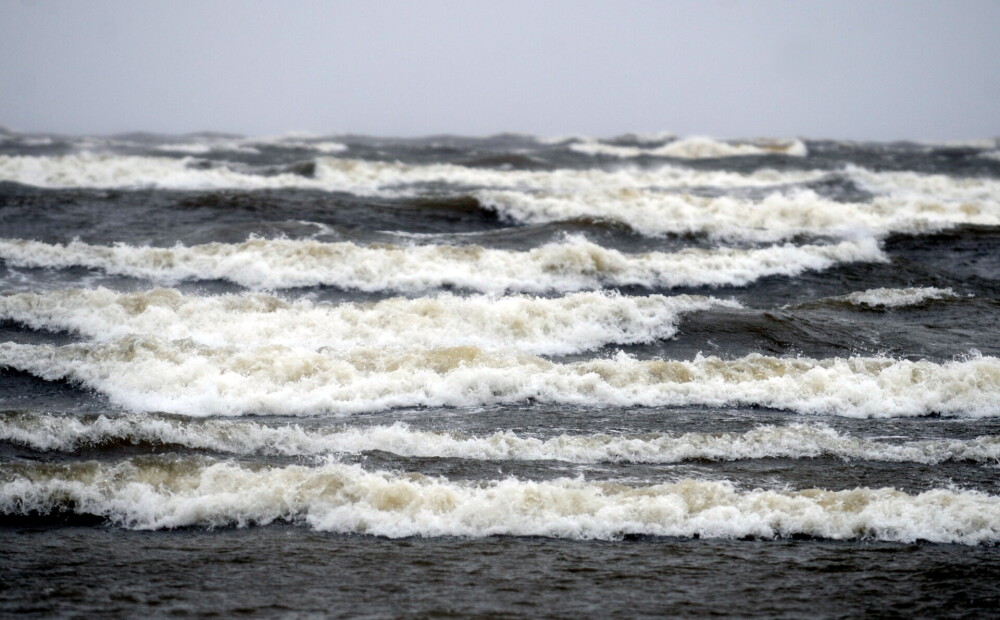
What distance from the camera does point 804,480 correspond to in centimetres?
760

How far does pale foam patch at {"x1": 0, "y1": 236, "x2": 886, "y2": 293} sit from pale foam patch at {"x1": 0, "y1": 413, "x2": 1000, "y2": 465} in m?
7.34

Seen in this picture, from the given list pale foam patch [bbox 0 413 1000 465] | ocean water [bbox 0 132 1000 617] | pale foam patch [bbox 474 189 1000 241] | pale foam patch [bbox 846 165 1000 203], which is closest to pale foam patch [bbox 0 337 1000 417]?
ocean water [bbox 0 132 1000 617]

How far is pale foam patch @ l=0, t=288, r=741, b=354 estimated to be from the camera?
40.8ft

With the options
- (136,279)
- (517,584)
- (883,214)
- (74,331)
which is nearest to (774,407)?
(517,584)

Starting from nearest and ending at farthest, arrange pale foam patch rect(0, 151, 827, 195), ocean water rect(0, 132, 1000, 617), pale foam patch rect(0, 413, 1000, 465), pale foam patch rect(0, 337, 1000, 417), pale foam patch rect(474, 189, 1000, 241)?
1. ocean water rect(0, 132, 1000, 617)
2. pale foam patch rect(0, 413, 1000, 465)
3. pale foam patch rect(0, 337, 1000, 417)
4. pale foam patch rect(474, 189, 1000, 241)
5. pale foam patch rect(0, 151, 827, 195)

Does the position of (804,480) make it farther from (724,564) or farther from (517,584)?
(517,584)

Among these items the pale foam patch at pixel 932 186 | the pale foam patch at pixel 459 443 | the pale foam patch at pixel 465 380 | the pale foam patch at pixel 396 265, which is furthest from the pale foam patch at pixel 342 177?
the pale foam patch at pixel 459 443

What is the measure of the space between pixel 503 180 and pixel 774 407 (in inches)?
896

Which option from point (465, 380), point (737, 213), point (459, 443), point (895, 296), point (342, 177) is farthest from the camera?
point (342, 177)

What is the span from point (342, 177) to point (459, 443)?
22412 mm

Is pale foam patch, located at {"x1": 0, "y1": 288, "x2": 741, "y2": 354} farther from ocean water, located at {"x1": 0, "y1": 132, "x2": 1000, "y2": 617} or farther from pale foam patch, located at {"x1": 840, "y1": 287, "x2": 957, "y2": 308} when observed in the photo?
pale foam patch, located at {"x1": 840, "y1": 287, "x2": 957, "y2": 308}

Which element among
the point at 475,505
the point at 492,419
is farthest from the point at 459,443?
the point at 475,505

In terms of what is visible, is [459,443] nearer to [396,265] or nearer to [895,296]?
[396,265]

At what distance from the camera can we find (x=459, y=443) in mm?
8273
